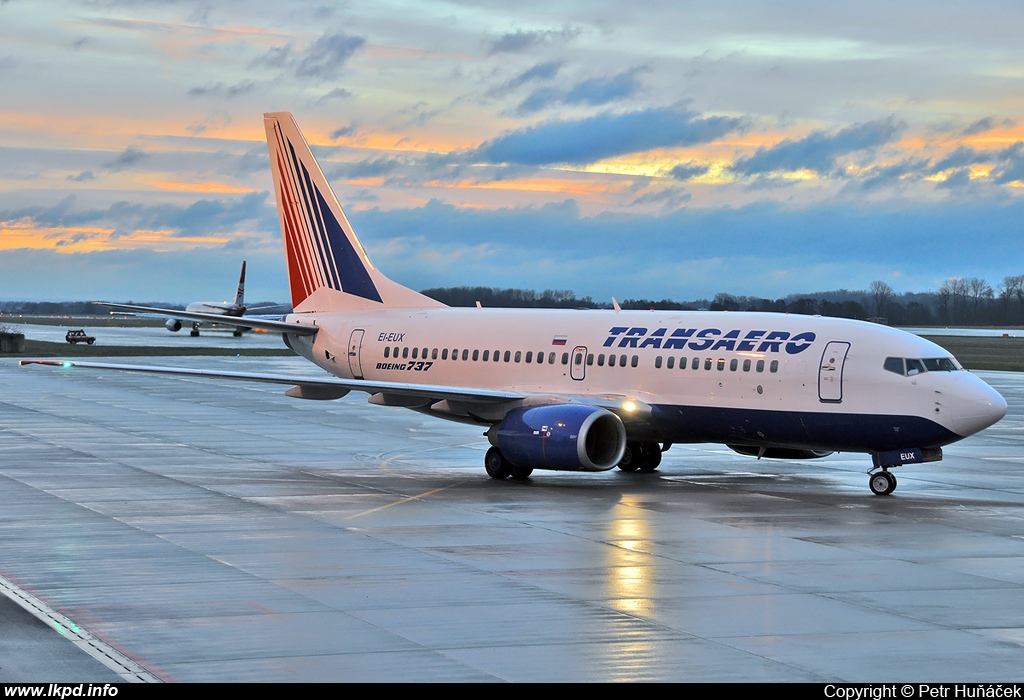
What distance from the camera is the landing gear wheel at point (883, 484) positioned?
2697 centimetres

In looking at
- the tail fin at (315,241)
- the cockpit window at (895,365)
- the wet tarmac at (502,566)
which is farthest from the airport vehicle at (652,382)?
the tail fin at (315,241)

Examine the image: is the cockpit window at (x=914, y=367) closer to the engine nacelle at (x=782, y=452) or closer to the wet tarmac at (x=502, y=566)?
the wet tarmac at (x=502, y=566)

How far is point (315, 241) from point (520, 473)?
496 inches

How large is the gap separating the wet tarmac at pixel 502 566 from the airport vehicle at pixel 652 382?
1077 millimetres

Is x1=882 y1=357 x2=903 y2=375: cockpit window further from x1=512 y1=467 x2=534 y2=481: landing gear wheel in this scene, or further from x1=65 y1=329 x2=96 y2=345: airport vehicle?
x1=65 y1=329 x2=96 y2=345: airport vehicle

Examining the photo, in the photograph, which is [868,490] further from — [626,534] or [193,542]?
[193,542]

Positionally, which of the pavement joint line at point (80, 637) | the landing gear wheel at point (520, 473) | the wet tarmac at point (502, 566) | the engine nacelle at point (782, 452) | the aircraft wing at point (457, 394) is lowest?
the pavement joint line at point (80, 637)

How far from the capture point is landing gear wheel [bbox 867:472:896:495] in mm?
26969

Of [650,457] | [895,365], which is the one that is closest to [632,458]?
[650,457]

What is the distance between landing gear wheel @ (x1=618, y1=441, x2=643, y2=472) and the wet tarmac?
29.5 inches

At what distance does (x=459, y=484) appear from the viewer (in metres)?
28.4

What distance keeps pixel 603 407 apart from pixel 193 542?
11.7m

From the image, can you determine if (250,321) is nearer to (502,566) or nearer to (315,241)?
(315,241)

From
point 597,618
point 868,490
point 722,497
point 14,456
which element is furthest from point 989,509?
point 14,456
